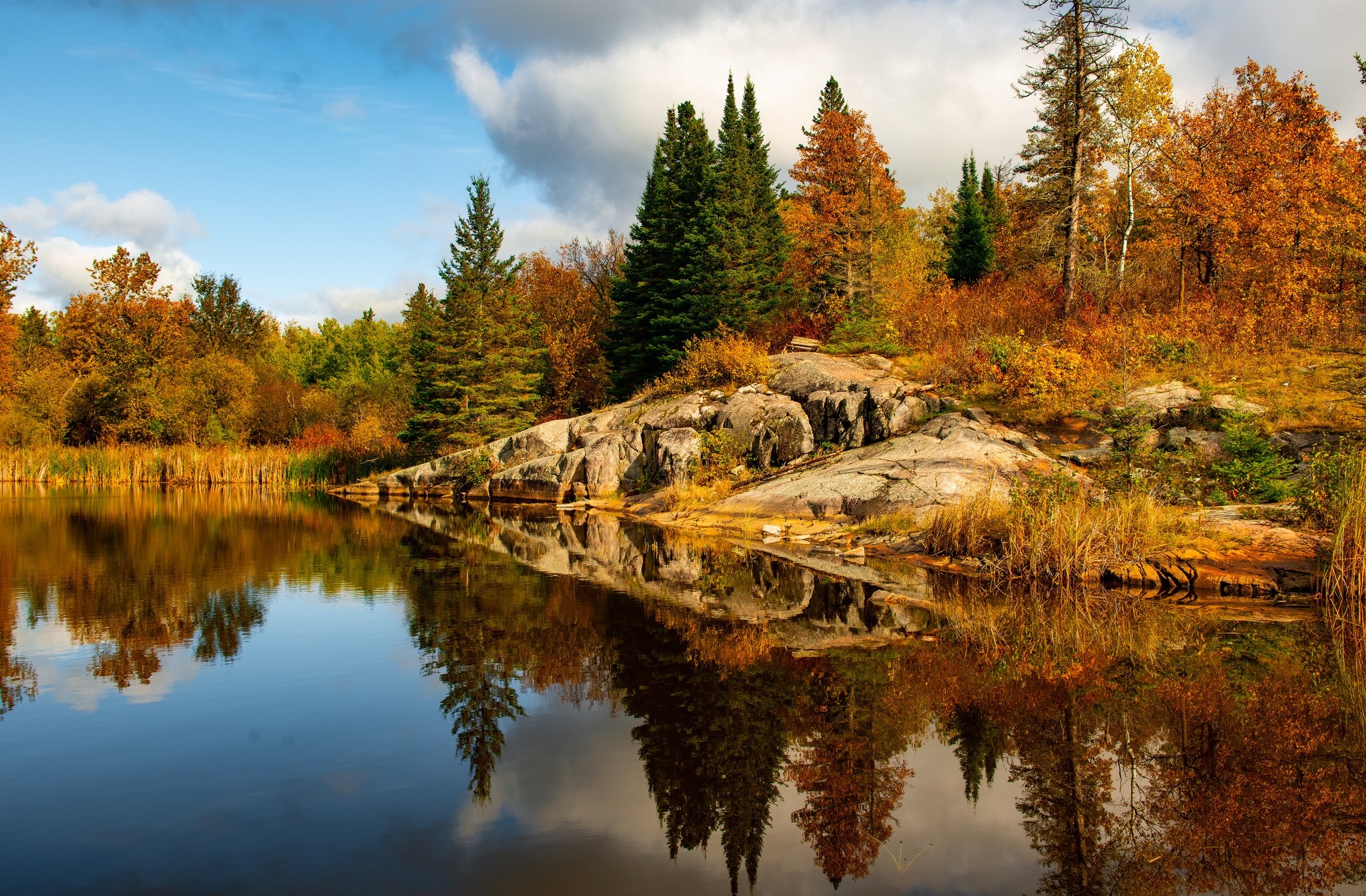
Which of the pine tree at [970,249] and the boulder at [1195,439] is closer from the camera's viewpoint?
the boulder at [1195,439]

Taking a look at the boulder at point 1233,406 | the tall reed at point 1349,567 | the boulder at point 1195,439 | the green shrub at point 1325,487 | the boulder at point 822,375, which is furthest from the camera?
the boulder at point 822,375

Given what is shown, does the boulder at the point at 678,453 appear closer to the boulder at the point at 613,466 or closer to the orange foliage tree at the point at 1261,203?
the boulder at the point at 613,466

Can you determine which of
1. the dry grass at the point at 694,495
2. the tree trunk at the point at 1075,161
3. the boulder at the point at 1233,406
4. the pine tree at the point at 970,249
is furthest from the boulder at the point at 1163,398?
the pine tree at the point at 970,249

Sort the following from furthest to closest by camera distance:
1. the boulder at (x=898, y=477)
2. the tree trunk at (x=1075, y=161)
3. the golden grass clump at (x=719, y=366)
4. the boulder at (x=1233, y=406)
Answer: the golden grass clump at (x=719, y=366), the tree trunk at (x=1075, y=161), the boulder at (x=1233, y=406), the boulder at (x=898, y=477)

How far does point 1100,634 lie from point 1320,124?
27642mm

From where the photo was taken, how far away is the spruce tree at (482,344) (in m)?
38.2

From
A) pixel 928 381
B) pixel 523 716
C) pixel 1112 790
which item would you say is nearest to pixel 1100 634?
pixel 1112 790

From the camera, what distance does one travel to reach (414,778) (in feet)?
19.6

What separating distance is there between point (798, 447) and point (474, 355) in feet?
70.4

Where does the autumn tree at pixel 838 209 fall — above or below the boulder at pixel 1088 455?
above

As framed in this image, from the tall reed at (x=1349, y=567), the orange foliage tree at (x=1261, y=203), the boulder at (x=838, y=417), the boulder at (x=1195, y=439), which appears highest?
the orange foliage tree at (x=1261, y=203)

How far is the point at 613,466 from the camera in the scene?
28516 millimetres

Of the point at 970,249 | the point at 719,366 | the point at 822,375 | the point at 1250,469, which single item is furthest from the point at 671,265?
the point at 1250,469

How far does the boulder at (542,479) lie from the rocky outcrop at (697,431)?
0.04m
